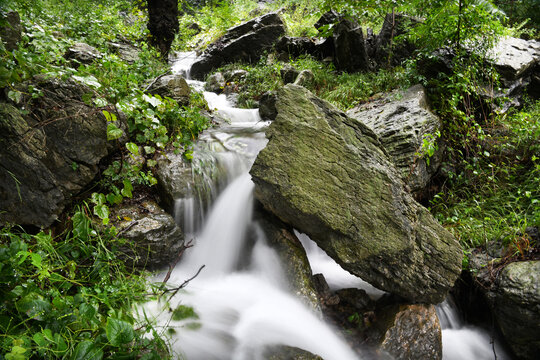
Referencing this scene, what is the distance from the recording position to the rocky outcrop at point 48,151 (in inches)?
92.3

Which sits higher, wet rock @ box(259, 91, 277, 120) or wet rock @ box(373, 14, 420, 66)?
wet rock @ box(373, 14, 420, 66)

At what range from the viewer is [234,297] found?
2.88 m

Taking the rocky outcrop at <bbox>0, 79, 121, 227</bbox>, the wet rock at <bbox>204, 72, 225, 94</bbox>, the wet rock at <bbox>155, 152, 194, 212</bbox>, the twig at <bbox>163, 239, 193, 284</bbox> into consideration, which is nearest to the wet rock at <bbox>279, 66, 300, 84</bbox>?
the wet rock at <bbox>204, 72, 225, 94</bbox>

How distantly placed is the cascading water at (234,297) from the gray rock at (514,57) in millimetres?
5035

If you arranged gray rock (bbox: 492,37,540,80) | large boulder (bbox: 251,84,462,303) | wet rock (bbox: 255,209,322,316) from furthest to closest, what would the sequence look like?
1. gray rock (bbox: 492,37,540,80)
2. wet rock (bbox: 255,209,322,316)
3. large boulder (bbox: 251,84,462,303)

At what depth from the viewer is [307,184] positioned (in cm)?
294

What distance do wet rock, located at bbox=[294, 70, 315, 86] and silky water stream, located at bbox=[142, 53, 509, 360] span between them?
281cm

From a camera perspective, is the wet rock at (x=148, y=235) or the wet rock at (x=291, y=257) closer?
the wet rock at (x=148, y=235)

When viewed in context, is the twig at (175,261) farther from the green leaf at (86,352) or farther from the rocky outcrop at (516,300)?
the rocky outcrop at (516,300)

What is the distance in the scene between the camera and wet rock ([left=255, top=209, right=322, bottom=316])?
297 centimetres

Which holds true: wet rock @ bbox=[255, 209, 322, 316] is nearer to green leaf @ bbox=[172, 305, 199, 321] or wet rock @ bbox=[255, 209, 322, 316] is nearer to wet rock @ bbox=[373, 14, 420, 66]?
green leaf @ bbox=[172, 305, 199, 321]

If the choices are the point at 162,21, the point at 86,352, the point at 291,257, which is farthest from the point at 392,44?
the point at 86,352

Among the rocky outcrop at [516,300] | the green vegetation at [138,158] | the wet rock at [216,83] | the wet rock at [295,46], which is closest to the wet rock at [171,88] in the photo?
the green vegetation at [138,158]

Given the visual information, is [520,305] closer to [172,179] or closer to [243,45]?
[172,179]
